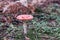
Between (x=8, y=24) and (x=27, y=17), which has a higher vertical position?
(x=27, y=17)

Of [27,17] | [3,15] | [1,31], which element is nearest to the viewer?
[27,17]

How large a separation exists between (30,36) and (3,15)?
1.31 metres

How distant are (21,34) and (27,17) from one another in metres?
0.54

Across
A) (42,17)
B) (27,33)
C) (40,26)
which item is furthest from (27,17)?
(42,17)

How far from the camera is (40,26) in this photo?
176 inches

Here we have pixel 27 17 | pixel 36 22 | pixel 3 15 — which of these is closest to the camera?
pixel 27 17

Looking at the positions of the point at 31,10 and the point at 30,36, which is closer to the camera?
the point at 30,36

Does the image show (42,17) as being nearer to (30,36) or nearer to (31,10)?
(31,10)

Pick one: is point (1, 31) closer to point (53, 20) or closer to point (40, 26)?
point (40, 26)

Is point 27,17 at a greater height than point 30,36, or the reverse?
point 27,17

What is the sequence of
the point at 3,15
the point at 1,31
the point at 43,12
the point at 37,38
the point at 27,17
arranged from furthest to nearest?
1. the point at 43,12
2. the point at 3,15
3. the point at 1,31
4. the point at 37,38
5. the point at 27,17

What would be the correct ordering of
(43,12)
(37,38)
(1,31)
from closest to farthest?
(37,38) → (1,31) → (43,12)

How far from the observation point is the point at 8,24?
4.59m

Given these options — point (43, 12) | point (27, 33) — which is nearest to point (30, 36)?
point (27, 33)
